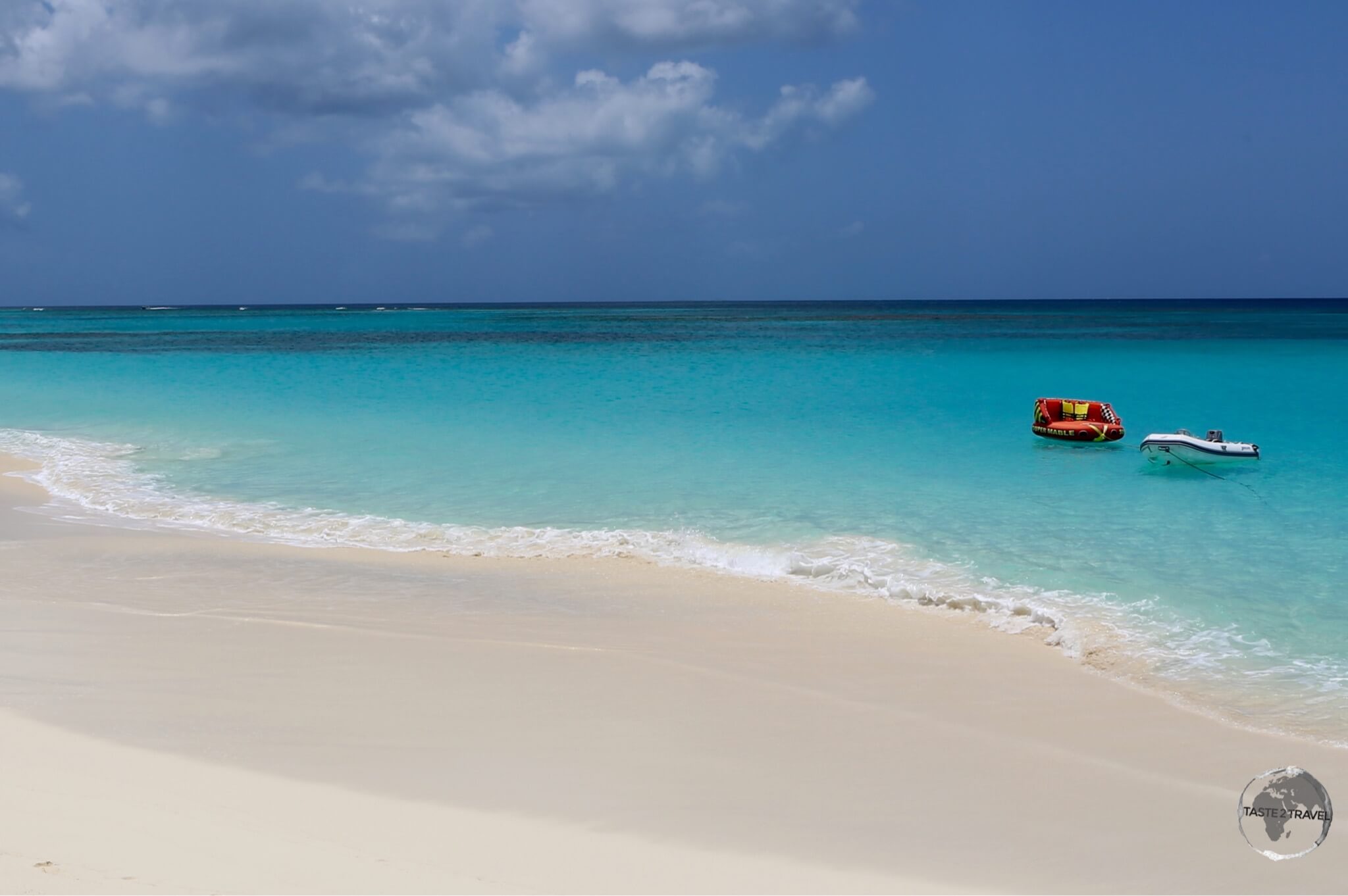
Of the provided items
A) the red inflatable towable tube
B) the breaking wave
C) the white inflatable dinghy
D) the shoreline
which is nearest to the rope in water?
the white inflatable dinghy

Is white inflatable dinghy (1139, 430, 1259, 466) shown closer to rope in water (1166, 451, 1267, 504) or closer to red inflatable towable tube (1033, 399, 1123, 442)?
rope in water (1166, 451, 1267, 504)

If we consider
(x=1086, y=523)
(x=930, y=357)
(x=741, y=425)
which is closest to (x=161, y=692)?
(x=1086, y=523)

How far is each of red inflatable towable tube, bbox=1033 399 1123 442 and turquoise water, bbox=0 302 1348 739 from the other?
0.28 meters

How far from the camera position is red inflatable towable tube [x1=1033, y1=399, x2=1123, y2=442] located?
54.6 ft

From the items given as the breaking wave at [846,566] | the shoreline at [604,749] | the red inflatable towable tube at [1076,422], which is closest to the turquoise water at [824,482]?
the breaking wave at [846,566]

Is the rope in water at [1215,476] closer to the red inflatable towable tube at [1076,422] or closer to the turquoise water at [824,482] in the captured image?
the turquoise water at [824,482]

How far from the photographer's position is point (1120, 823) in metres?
4.43

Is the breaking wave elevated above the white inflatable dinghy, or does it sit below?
below

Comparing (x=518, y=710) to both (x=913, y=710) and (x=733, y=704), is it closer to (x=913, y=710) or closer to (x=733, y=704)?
(x=733, y=704)

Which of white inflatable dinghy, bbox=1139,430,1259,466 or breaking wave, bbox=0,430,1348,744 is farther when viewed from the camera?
white inflatable dinghy, bbox=1139,430,1259,466

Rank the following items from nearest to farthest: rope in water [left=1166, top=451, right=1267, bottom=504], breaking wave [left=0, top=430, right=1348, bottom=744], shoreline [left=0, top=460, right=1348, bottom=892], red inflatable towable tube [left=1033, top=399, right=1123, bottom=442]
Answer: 1. shoreline [left=0, top=460, right=1348, bottom=892]
2. breaking wave [left=0, top=430, right=1348, bottom=744]
3. rope in water [left=1166, top=451, right=1267, bottom=504]
4. red inflatable towable tube [left=1033, top=399, right=1123, bottom=442]

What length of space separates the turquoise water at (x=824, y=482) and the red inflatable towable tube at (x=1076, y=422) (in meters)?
0.28

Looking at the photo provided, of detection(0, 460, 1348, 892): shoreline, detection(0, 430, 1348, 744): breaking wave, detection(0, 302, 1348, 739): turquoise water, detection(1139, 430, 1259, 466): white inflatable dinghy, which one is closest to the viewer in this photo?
detection(0, 460, 1348, 892): shoreline

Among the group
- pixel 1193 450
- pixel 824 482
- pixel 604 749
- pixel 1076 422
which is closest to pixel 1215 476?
pixel 1193 450
